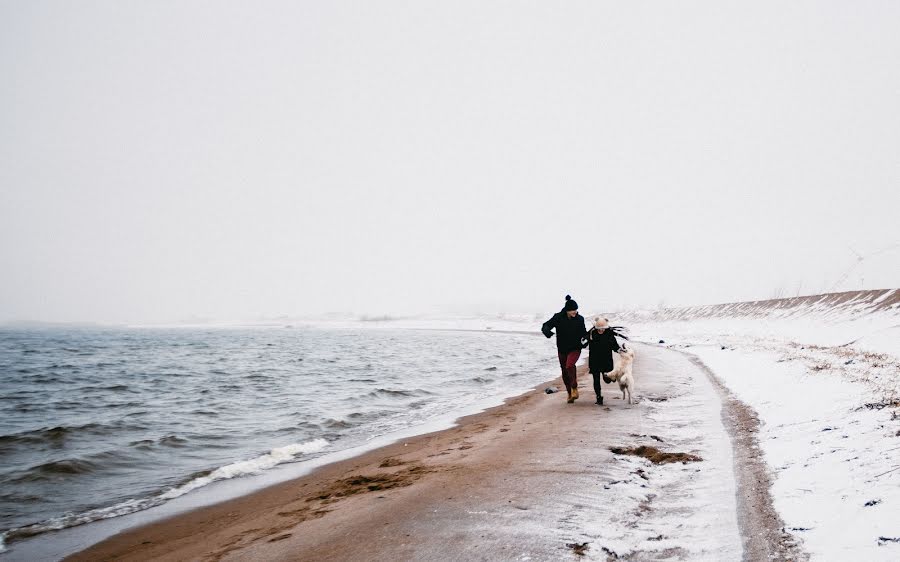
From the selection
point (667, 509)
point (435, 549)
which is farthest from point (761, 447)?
point (435, 549)

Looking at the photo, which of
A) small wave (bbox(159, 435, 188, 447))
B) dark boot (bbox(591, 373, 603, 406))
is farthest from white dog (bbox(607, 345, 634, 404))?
small wave (bbox(159, 435, 188, 447))

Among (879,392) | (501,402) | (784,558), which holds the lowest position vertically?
(501,402)

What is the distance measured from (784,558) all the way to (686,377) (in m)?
12.9

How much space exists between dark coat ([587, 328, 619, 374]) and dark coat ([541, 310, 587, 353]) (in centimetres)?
31

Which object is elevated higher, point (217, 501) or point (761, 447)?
point (761, 447)

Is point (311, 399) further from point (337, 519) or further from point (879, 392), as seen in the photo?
point (879, 392)

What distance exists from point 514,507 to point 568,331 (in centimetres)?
725

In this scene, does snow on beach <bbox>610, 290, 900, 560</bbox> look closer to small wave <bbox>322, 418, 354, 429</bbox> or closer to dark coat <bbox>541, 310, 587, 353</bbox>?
dark coat <bbox>541, 310, 587, 353</bbox>

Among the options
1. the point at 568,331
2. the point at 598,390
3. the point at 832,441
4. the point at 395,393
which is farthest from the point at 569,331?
the point at 395,393

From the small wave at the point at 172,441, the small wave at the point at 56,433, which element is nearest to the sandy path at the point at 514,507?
the small wave at the point at 172,441

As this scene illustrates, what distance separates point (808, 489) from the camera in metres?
4.98

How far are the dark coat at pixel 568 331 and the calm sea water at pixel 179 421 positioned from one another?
14.7 feet

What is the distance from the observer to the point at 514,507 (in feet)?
17.7

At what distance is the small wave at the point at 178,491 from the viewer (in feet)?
23.2
